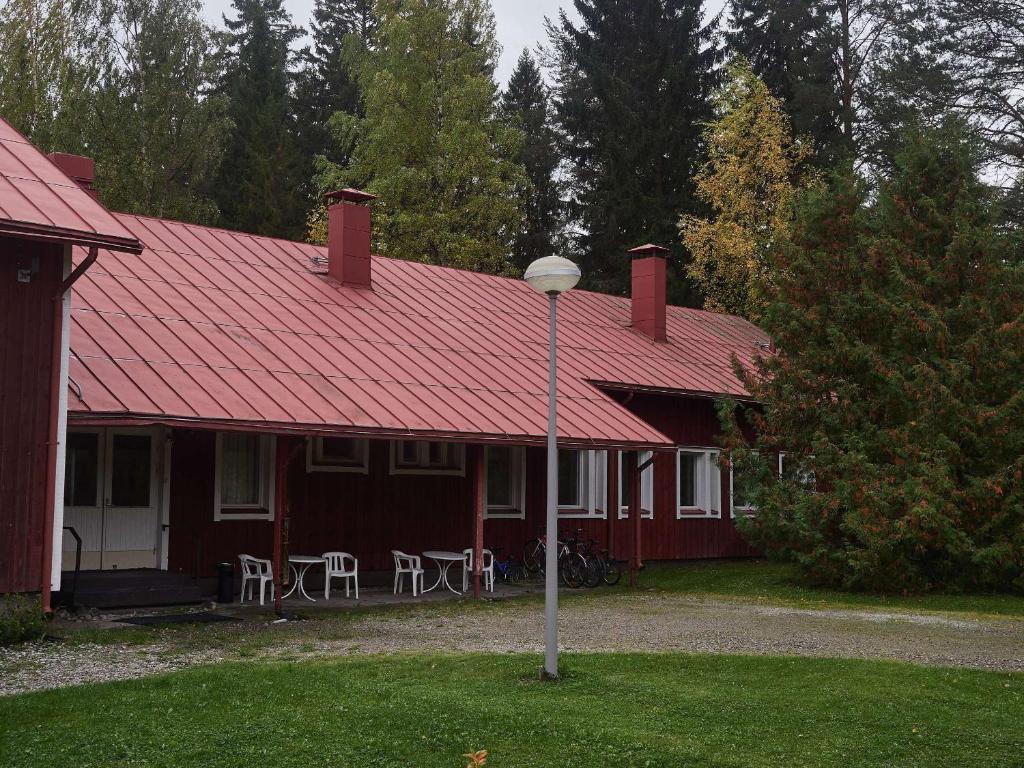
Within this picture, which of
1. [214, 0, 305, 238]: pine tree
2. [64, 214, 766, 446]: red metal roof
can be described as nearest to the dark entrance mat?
[64, 214, 766, 446]: red metal roof

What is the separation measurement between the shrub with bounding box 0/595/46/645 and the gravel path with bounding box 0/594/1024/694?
201 mm

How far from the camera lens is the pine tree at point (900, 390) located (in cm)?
1664

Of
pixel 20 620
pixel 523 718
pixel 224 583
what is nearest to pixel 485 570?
pixel 224 583

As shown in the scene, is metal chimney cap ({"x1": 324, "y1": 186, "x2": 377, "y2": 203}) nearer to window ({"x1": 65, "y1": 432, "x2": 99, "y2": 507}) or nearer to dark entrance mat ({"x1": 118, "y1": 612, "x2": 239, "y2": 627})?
window ({"x1": 65, "y1": 432, "x2": 99, "y2": 507})

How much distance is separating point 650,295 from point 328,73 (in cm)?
2671

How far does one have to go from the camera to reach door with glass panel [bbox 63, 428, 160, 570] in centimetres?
1407

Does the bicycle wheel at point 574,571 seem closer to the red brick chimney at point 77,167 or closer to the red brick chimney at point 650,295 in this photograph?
the red brick chimney at point 650,295

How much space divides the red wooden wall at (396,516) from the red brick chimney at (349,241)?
3.53m

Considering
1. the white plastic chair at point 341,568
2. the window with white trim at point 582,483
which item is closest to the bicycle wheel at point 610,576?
the window with white trim at point 582,483

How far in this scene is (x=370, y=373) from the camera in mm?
16141

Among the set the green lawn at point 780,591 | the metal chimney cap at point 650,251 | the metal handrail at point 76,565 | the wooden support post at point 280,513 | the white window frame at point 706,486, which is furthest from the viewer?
the metal chimney cap at point 650,251

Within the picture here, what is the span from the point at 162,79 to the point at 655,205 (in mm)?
15552

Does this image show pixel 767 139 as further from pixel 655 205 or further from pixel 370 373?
pixel 370 373

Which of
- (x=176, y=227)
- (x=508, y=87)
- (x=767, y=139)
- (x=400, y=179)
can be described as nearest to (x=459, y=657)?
(x=176, y=227)
